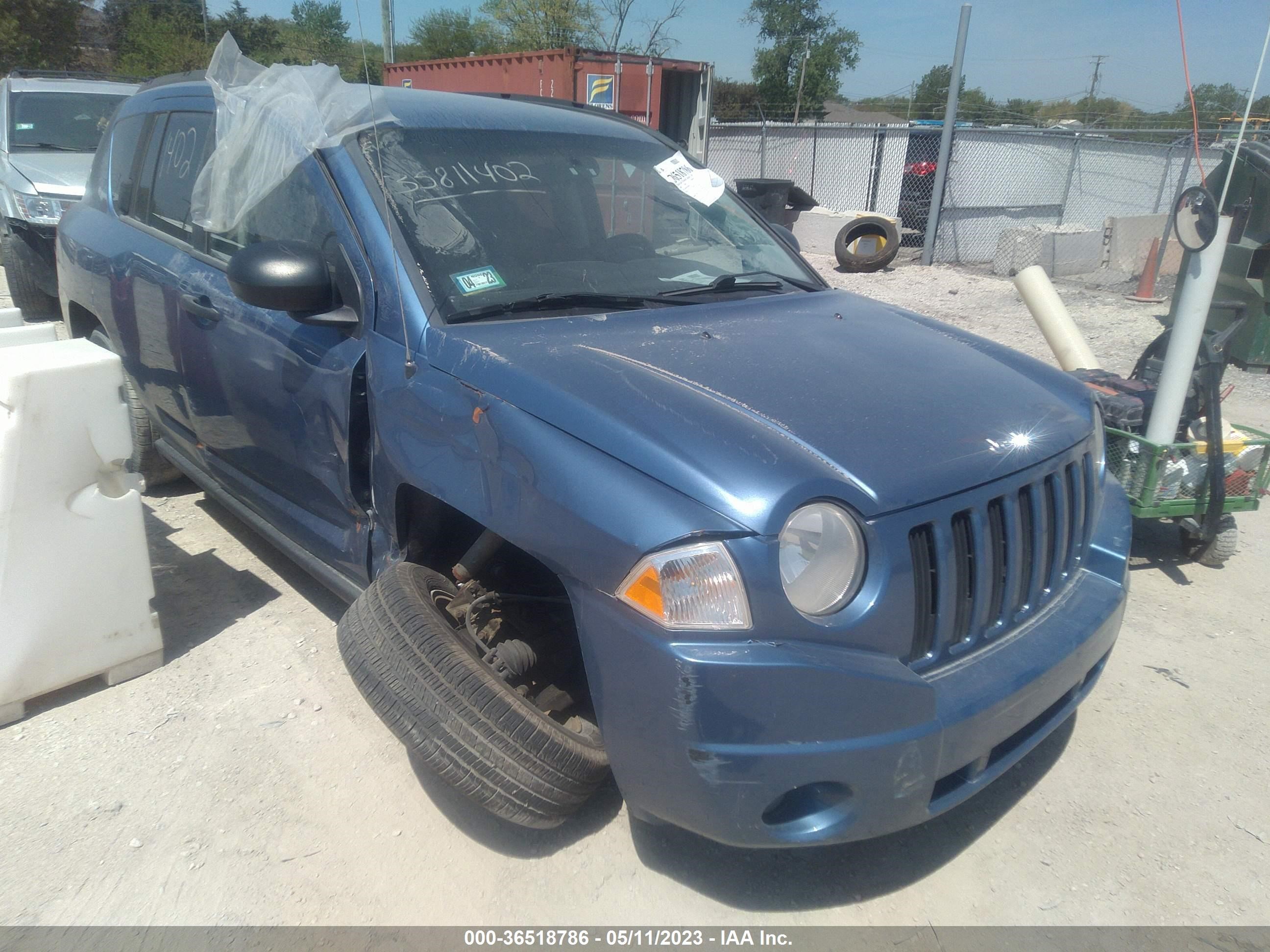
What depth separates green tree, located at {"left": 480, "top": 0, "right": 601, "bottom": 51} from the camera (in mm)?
31875

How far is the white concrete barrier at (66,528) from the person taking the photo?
2725 mm

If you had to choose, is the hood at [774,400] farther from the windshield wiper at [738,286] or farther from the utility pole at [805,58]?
the utility pole at [805,58]

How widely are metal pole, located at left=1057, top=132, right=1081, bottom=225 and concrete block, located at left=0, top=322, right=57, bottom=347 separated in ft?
41.9

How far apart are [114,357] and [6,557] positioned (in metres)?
0.68

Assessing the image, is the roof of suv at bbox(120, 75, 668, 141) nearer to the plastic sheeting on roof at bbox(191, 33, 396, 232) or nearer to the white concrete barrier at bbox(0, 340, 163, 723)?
the plastic sheeting on roof at bbox(191, 33, 396, 232)

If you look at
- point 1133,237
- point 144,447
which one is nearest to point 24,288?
point 144,447

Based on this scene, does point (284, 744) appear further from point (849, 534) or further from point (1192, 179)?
point (1192, 179)

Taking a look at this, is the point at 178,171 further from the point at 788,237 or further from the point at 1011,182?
the point at 1011,182

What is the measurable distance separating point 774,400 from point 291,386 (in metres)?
1.57

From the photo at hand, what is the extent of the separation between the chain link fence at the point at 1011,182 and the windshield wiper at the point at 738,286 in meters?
8.84

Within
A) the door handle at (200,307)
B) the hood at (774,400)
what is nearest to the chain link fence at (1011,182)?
the hood at (774,400)

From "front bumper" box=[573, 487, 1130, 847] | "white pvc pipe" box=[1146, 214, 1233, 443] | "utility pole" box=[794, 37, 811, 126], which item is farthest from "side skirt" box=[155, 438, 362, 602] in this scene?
"utility pole" box=[794, 37, 811, 126]

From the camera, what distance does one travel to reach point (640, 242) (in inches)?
122

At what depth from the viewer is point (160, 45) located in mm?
28141
